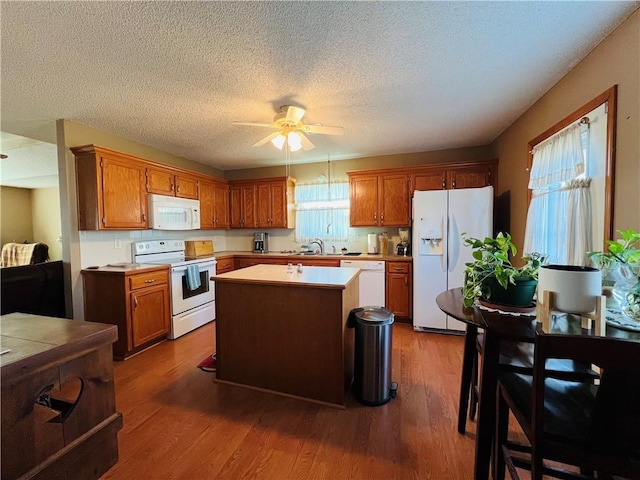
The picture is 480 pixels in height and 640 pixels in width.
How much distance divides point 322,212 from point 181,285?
2.46m

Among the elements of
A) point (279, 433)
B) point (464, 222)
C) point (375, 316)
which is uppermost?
point (464, 222)

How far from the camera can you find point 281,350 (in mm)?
2184

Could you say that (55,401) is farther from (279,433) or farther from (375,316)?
(375,316)

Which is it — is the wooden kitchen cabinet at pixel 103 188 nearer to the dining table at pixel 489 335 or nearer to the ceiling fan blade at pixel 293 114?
the ceiling fan blade at pixel 293 114

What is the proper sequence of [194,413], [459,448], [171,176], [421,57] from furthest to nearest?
[171,176], [194,413], [421,57], [459,448]

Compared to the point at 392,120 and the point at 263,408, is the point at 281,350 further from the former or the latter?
the point at 392,120

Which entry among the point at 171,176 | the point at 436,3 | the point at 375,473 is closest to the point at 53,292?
the point at 171,176

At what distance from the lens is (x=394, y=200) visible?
4051 mm

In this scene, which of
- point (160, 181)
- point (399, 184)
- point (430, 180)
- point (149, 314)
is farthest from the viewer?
point (399, 184)

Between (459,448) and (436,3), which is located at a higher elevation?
(436,3)

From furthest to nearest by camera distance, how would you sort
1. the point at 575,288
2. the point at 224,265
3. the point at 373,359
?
1. the point at 224,265
2. the point at 373,359
3. the point at 575,288

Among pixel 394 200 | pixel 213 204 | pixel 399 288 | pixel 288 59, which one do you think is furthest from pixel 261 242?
pixel 288 59

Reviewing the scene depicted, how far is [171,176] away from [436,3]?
11.7 ft

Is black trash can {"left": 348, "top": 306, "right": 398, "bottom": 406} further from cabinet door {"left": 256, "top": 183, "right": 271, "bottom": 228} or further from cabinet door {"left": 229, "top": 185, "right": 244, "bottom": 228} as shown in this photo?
cabinet door {"left": 229, "top": 185, "right": 244, "bottom": 228}
